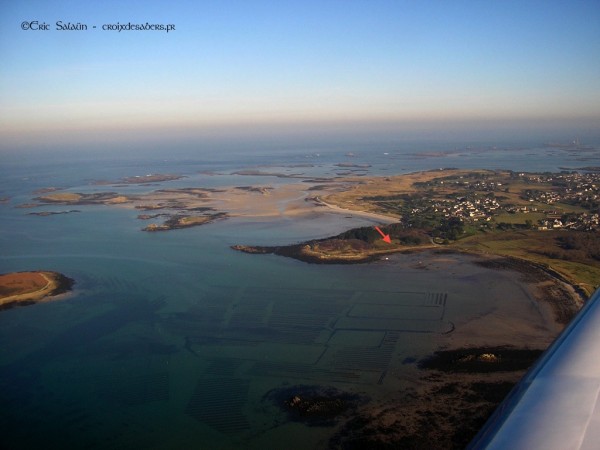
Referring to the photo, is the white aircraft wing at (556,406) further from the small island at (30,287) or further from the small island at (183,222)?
the small island at (183,222)

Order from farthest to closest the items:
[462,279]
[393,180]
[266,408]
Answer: [393,180]
[462,279]
[266,408]

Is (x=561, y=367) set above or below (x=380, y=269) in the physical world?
above

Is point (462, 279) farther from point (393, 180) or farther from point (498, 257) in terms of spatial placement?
point (393, 180)

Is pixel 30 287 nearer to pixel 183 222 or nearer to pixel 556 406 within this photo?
pixel 183 222

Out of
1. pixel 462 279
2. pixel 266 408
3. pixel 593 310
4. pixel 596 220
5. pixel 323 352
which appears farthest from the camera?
pixel 596 220

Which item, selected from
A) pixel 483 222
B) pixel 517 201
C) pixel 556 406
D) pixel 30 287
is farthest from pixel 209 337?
pixel 517 201

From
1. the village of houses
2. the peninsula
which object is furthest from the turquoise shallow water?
the village of houses

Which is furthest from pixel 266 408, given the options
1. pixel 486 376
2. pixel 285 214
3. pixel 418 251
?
pixel 285 214

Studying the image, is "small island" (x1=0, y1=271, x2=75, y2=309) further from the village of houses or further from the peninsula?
the village of houses
